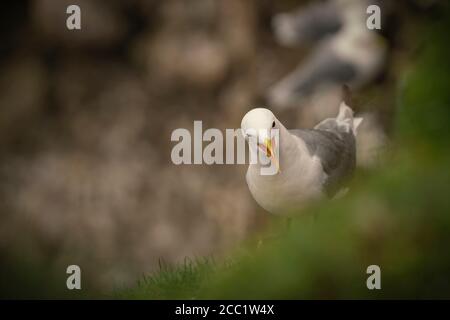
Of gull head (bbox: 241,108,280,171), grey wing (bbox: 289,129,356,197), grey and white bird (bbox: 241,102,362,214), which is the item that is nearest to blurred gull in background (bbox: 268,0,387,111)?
grey wing (bbox: 289,129,356,197)

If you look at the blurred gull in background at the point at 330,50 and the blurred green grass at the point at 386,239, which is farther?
the blurred gull in background at the point at 330,50

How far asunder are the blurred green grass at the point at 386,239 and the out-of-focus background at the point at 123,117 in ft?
5.97

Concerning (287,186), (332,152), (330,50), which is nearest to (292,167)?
(287,186)

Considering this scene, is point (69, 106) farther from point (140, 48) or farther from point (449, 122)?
point (449, 122)

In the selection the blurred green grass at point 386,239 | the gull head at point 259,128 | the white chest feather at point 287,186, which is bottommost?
the blurred green grass at point 386,239

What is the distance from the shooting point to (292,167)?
1.56m

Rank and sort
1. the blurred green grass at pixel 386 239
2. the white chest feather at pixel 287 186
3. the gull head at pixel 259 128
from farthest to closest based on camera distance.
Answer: the white chest feather at pixel 287 186 < the gull head at pixel 259 128 < the blurred green grass at pixel 386 239

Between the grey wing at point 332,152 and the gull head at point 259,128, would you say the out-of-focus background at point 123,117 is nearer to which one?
the grey wing at point 332,152

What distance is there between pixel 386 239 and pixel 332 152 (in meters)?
0.94

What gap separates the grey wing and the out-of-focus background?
3.18 feet

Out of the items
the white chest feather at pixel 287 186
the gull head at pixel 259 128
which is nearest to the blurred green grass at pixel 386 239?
the gull head at pixel 259 128

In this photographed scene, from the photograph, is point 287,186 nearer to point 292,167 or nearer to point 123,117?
point 292,167

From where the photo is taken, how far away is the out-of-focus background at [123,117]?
9.91 ft

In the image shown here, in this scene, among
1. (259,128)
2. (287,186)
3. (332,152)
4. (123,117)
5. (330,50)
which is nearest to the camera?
(259,128)
